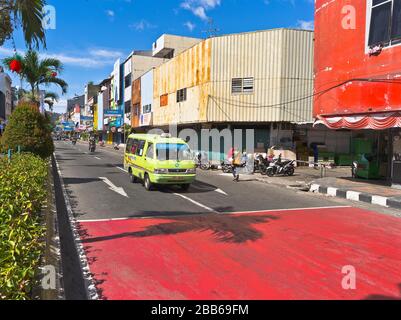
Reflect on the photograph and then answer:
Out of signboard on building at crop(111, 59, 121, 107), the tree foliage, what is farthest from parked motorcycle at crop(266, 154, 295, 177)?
signboard on building at crop(111, 59, 121, 107)

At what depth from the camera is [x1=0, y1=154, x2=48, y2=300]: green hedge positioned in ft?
12.0

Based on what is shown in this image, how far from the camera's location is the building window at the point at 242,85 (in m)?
24.5

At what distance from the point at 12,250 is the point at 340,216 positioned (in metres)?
8.26

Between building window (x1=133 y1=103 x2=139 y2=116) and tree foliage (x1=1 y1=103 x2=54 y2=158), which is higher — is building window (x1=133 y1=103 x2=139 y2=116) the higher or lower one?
the higher one

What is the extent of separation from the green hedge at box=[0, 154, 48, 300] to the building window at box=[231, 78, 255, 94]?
61.2 ft

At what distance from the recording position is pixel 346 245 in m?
7.35

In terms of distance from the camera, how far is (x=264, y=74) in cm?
2402

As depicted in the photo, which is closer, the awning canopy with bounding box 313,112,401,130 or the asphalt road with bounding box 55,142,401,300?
the asphalt road with bounding box 55,142,401,300

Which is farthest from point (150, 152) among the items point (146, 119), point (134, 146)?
point (146, 119)

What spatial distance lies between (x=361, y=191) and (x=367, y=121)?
2347mm

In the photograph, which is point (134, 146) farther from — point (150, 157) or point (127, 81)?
point (127, 81)

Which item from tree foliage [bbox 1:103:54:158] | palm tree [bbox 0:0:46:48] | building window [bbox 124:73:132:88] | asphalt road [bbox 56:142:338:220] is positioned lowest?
asphalt road [bbox 56:142:338:220]

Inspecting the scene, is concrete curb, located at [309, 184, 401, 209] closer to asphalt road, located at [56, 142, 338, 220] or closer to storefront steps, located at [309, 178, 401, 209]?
storefront steps, located at [309, 178, 401, 209]

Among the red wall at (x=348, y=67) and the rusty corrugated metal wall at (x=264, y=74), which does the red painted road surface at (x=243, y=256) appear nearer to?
the red wall at (x=348, y=67)
